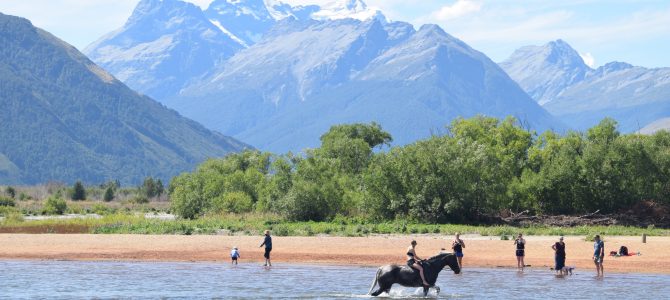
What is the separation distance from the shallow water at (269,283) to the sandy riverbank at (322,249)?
13.2ft

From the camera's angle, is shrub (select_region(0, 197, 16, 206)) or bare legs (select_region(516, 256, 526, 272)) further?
shrub (select_region(0, 197, 16, 206))

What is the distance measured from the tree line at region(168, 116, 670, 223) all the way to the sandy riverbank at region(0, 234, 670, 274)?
1340 centimetres

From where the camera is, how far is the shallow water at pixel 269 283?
37.9 meters

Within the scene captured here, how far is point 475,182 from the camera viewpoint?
7962 centimetres

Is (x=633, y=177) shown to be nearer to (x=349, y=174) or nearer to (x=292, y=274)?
(x=349, y=174)

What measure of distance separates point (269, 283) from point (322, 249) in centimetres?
1734

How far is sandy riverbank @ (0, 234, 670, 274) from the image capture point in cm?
5281

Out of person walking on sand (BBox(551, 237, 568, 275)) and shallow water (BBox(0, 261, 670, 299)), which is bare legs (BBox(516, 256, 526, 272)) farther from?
person walking on sand (BBox(551, 237, 568, 275))

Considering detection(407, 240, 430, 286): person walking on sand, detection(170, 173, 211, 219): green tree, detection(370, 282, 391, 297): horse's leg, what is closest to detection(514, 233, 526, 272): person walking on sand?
detection(407, 240, 430, 286): person walking on sand

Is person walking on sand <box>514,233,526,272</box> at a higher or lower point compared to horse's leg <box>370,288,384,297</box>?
higher

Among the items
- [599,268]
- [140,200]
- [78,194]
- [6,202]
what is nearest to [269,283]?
[599,268]

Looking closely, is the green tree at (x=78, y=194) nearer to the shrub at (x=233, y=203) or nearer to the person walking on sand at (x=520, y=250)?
the shrub at (x=233, y=203)

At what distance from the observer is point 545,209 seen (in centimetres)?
8462

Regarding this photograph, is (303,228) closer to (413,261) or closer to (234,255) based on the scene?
(234,255)
